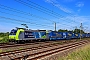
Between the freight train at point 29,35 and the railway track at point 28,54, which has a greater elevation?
the freight train at point 29,35

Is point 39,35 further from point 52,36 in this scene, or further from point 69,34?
point 69,34

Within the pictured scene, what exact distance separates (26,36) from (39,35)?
19.7 feet

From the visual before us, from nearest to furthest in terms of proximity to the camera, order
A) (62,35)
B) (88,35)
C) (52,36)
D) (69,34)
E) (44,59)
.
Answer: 1. (44,59)
2. (52,36)
3. (62,35)
4. (69,34)
5. (88,35)

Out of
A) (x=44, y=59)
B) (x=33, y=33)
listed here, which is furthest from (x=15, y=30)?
(x=44, y=59)

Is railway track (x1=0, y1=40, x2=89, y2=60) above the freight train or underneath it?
underneath

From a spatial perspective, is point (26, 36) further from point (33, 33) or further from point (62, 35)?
point (62, 35)

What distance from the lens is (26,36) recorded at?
3319 cm

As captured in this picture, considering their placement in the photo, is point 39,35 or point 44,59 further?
point 39,35

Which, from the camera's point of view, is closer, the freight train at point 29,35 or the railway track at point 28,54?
the railway track at point 28,54

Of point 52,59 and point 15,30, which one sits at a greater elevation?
point 15,30

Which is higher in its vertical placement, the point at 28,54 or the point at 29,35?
the point at 29,35

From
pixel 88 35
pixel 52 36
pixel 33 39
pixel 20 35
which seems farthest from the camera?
pixel 88 35

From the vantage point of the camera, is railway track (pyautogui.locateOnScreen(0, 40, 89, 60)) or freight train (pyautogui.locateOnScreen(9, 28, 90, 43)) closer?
railway track (pyautogui.locateOnScreen(0, 40, 89, 60))

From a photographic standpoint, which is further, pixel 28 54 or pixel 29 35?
pixel 29 35
